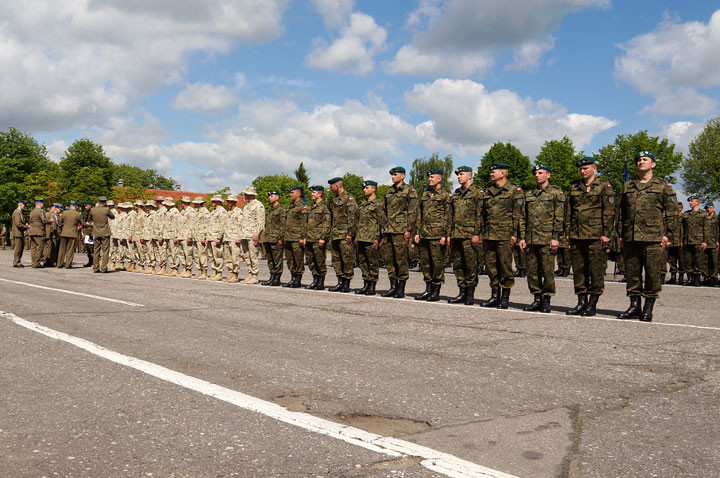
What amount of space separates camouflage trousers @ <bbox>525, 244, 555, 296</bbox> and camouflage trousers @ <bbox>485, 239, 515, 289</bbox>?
1.01ft

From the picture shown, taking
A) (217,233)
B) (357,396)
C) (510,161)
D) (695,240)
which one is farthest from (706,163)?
(357,396)

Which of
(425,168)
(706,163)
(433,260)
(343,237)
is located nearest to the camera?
(433,260)

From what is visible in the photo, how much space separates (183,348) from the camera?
6102 millimetres

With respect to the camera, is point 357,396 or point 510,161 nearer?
point 357,396

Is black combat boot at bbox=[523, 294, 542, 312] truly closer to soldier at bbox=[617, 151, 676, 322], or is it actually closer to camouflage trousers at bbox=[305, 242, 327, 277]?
soldier at bbox=[617, 151, 676, 322]

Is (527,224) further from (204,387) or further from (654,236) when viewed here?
(204,387)

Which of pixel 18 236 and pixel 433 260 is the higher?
pixel 18 236

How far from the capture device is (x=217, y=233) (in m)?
15.8

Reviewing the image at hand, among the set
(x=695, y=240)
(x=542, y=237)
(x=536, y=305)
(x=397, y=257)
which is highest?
(x=695, y=240)

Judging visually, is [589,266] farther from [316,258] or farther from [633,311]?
[316,258]

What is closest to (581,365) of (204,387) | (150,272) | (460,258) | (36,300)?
(204,387)

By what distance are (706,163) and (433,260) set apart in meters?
58.7

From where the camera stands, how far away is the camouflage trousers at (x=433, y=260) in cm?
1081

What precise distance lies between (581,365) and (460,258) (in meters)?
5.21
